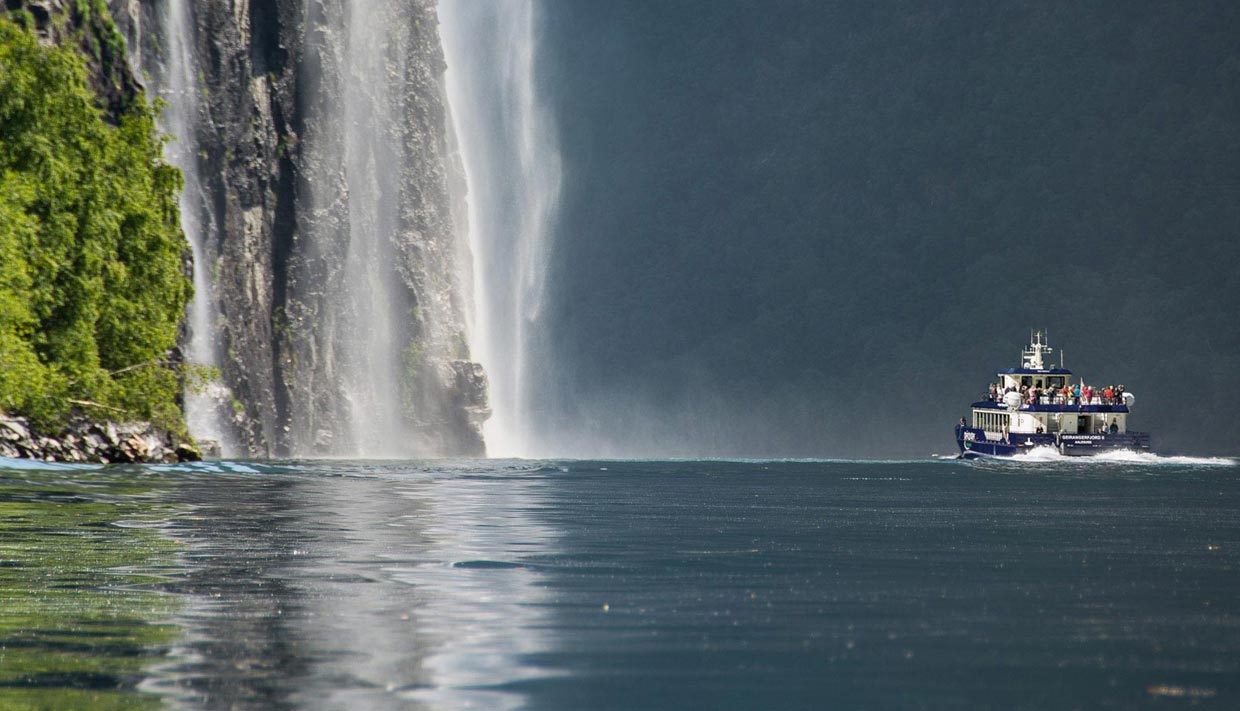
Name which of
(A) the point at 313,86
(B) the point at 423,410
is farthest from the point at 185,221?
(B) the point at 423,410

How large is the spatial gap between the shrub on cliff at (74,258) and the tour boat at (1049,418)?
211 feet

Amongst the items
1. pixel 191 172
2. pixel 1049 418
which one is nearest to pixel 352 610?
pixel 191 172

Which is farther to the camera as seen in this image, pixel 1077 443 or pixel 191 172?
pixel 1077 443

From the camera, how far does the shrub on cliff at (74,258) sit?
4312cm

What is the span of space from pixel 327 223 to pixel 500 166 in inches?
3257

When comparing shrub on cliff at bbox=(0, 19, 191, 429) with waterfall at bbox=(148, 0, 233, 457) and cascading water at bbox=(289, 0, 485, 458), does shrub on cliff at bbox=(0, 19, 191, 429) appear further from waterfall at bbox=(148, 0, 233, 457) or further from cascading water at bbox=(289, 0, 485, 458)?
cascading water at bbox=(289, 0, 485, 458)

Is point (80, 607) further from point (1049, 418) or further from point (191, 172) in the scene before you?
point (1049, 418)

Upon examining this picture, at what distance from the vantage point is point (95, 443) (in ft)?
181

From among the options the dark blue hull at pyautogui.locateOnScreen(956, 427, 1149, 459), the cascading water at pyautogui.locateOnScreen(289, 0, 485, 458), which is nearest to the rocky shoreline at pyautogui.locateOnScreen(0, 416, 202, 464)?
the cascading water at pyautogui.locateOnScreen(289, 0, 485, 458)

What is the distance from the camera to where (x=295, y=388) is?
103 metres

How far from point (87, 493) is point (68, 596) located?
20.2 metres

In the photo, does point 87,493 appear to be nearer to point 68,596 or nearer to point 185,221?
point 68,596

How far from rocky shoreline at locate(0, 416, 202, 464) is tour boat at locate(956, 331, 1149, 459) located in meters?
60.2

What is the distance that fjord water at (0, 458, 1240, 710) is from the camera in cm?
1070
